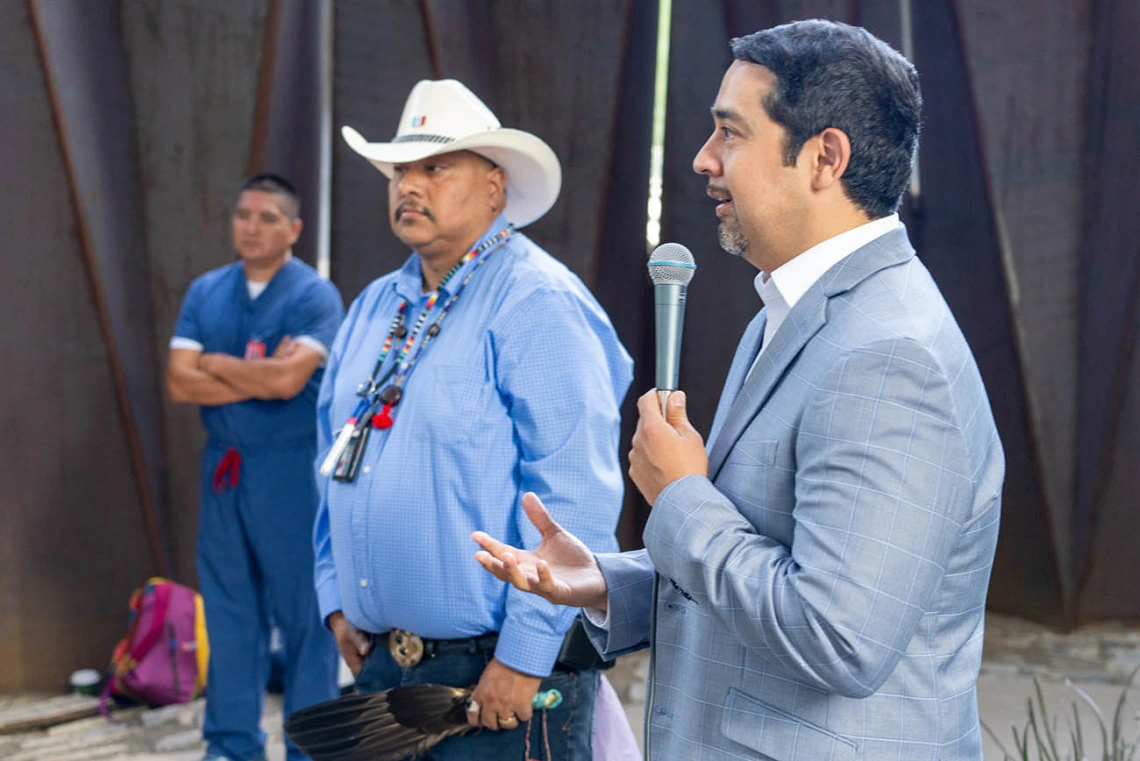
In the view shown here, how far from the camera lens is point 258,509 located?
3.73 metres

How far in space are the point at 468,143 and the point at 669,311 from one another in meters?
1.23

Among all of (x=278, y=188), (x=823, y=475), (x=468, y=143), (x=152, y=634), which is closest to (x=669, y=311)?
(x=823, y=475)

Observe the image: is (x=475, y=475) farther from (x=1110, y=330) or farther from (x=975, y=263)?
(x=1110, y=330)

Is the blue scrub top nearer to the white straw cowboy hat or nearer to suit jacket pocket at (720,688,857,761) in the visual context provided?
the white straw cowboy hat

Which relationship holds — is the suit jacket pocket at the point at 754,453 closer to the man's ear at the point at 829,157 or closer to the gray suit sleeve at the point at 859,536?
the gray suit sleeve at the point at 859,536

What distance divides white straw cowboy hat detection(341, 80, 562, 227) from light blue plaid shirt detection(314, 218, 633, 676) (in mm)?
345

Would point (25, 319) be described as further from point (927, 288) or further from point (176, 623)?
point (927, 288)

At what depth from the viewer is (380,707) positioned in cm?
213

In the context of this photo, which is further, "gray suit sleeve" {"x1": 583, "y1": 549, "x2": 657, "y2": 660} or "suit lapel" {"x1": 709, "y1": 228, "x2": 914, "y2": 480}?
"gray suit sleeve" {"x1": 583, "y1": 549, "x2": 657, "y2": 660}

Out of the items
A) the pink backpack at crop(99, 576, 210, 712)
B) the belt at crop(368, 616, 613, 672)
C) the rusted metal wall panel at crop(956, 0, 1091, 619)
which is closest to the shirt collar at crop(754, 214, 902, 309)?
the belt at crop(368, 616, 613, 672)

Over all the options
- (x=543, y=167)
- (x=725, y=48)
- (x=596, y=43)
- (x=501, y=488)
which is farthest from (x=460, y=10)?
(x=501, y=488)

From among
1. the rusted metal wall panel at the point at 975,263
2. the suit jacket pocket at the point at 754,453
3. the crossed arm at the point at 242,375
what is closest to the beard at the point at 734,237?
the suit jacket pocket at the point at 754,453

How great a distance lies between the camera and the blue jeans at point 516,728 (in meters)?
2.16

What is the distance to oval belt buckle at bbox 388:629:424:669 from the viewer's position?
221cm
